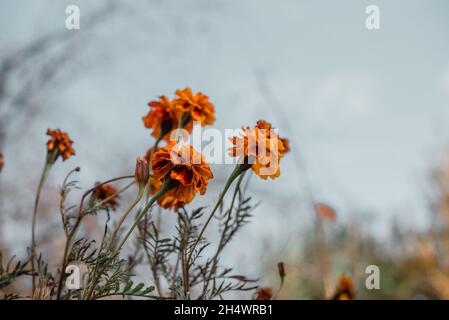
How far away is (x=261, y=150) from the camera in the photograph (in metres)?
0.32

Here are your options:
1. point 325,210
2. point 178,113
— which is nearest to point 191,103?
point 178,113

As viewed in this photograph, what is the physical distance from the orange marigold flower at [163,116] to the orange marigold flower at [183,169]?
0.40ft

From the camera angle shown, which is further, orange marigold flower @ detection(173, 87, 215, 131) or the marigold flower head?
orange marigold flower @ detection(173, 87, 215, 131)

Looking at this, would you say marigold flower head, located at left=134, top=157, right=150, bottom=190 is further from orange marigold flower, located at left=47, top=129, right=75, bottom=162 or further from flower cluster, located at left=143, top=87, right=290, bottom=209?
orange marigold flower, located at left=47, top=129, right=75, bottom=162

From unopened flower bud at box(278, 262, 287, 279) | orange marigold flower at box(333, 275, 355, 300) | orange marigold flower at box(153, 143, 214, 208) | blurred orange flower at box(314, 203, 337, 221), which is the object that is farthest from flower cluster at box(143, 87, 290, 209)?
blurred orange flower at box(314, 203, 337, 221)

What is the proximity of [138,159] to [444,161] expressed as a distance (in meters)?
6.47

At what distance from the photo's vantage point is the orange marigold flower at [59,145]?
43 cm

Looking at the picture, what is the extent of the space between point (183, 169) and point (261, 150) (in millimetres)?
63

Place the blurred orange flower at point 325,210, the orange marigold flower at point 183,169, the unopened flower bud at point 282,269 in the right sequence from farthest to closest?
1. the blurred orange flower at point 325,210
2. the unopened flower bud at point 282,269
3. the orange marigold flower at point 183,169

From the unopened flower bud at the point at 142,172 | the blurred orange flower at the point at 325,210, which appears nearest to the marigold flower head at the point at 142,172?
the unopened flower bud at the point at 142,172

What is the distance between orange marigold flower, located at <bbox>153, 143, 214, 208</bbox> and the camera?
305 millimetres

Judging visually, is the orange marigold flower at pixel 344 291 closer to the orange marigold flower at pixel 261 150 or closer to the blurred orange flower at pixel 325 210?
the orange marigold flower at pixel 261 150

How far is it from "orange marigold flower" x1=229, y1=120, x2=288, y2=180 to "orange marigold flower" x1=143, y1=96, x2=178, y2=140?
0.40ft
